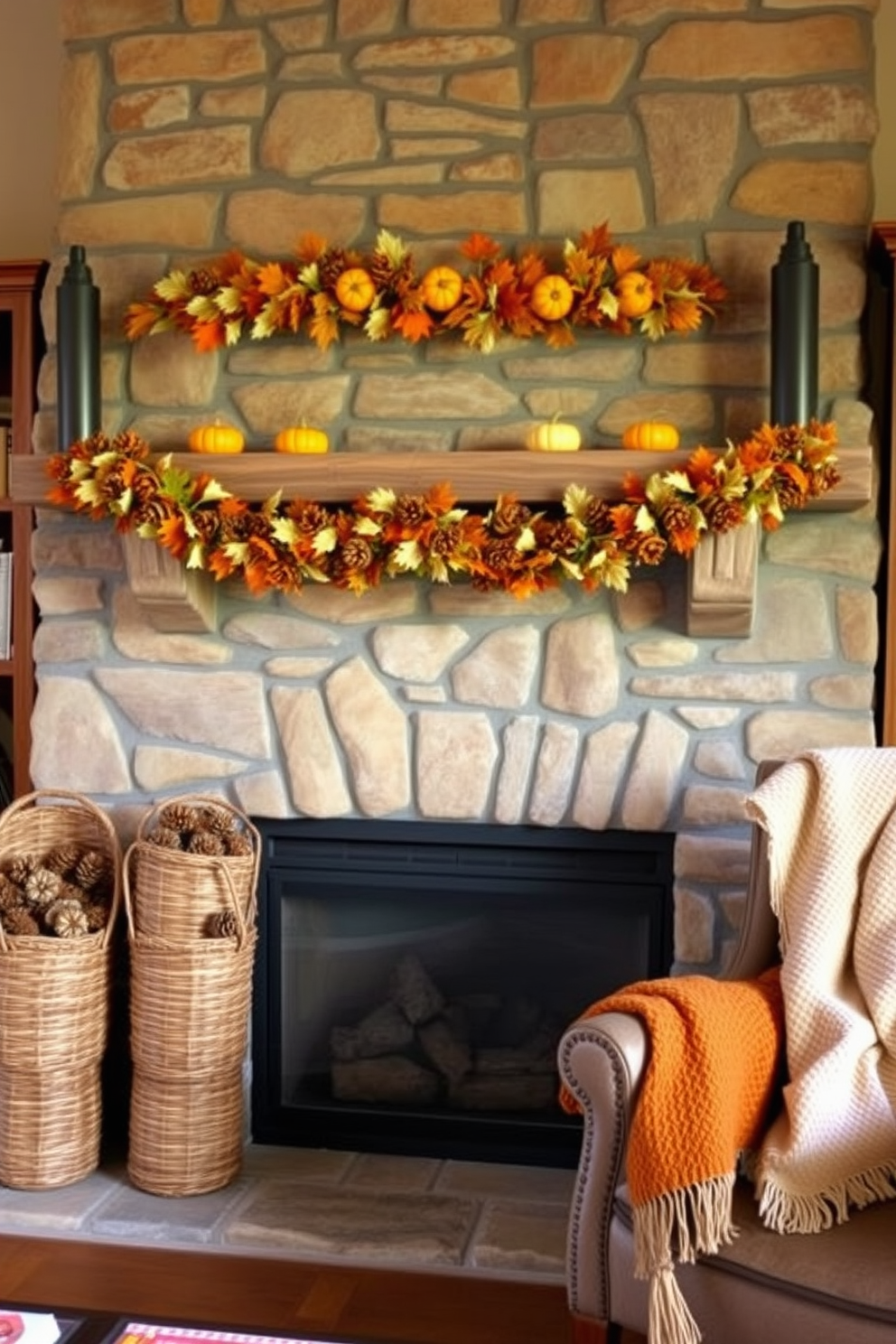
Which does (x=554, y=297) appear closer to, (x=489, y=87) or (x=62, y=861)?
(x=489, y=87)

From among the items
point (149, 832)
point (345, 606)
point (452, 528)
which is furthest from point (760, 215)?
point (149, 832)

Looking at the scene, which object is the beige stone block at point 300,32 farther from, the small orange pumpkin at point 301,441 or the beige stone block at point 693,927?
the beige stone block at point 693,927

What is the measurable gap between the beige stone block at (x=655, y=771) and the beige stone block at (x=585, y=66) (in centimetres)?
A: 120

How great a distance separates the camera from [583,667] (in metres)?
2.77

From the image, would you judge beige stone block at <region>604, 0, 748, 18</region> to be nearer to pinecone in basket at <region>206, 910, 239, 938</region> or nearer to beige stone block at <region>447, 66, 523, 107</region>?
beige stone block at <region>447, 66, 523, 107</region>

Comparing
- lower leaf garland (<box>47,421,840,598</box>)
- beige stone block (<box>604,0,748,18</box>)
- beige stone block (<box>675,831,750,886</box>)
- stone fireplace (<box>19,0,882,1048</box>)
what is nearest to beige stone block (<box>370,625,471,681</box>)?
A: stone fireplace (<box>19,0,882,1048</box>)

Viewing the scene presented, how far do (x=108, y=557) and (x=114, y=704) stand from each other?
306 mm

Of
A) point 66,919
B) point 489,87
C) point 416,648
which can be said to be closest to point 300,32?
point 489,87

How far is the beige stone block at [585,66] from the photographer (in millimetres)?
2744

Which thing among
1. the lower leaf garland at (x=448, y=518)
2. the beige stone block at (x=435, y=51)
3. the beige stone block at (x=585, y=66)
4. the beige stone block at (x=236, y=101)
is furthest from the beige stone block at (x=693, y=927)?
the beige stone block at (x=236, y=101)

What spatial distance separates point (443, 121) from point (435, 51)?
14 cm

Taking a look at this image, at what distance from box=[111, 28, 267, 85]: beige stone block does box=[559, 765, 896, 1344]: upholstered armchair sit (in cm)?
203

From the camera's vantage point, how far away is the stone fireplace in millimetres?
2699

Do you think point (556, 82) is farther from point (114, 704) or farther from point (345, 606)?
point (114, 704)
